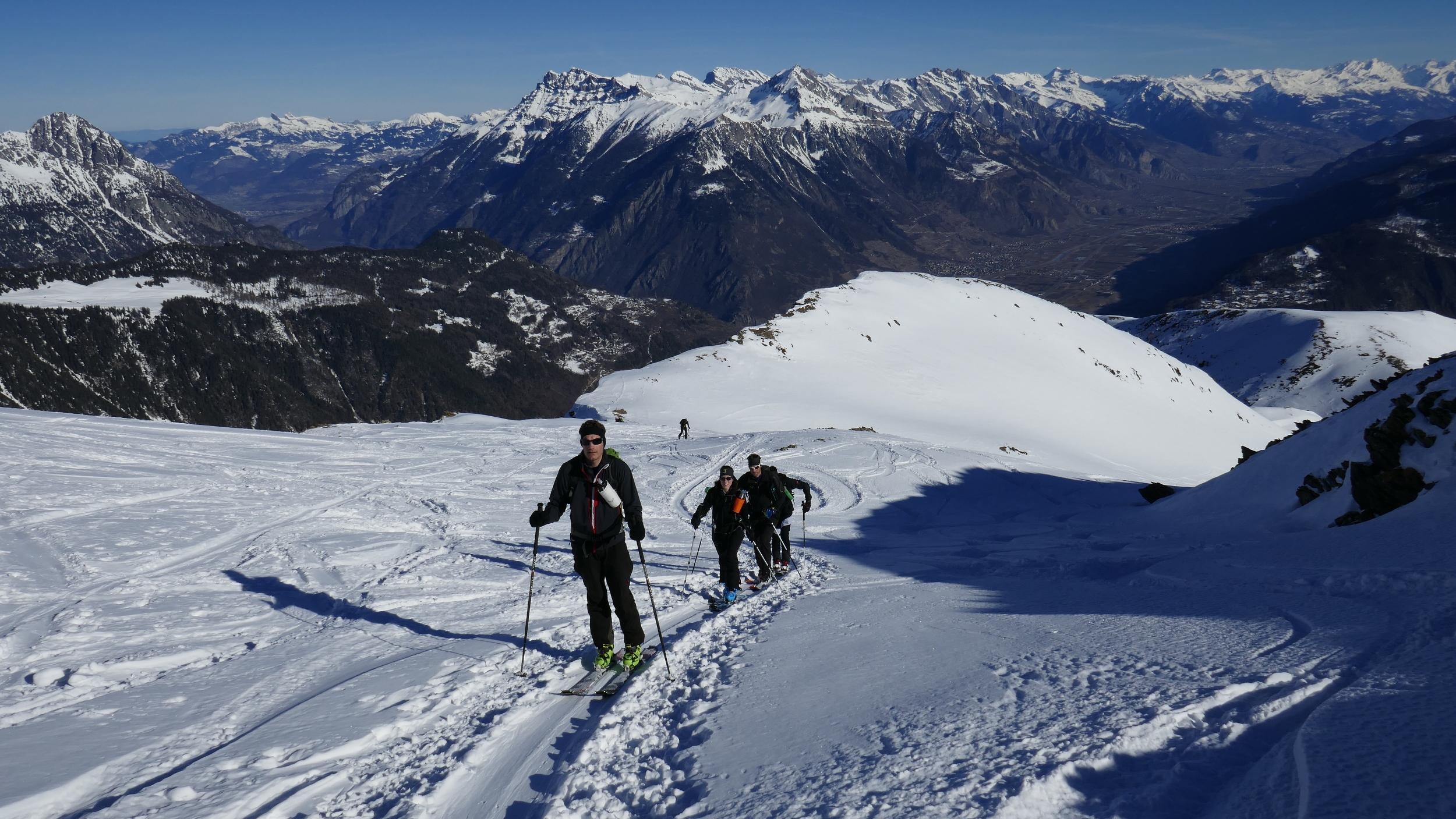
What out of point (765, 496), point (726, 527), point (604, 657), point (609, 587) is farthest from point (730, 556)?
point (604, 657)

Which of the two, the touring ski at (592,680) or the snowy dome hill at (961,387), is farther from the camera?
the snowy dome hill at (961,387)

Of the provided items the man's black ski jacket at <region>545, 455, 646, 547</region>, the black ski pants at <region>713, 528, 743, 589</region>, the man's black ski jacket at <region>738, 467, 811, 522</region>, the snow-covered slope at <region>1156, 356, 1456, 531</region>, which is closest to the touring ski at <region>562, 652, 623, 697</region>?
the man's black ski jacket at <region>545, 455, 646, 547</region>

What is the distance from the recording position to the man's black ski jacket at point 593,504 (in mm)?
7441

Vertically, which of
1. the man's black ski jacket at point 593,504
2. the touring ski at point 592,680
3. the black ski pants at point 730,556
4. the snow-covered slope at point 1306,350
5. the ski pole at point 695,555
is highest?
the snow-covered slope at point 1306,350

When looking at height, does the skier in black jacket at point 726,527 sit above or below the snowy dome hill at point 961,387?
below

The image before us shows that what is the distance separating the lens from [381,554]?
508 inches

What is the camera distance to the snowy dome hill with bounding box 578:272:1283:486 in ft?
139

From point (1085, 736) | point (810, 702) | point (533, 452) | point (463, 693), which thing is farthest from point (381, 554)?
point (533, 452)

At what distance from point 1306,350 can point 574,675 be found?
135301 mm

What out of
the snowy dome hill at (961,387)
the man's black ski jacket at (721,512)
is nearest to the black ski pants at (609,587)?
the man's black ski jacket at (721,512)

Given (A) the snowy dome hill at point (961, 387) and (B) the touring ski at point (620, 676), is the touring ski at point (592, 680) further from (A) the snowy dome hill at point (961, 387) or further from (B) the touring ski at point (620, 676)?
(A) the snowy dome hill at point (961, 387)

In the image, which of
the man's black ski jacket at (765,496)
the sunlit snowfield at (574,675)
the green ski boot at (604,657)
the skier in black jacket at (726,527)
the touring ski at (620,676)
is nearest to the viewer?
the sunlit snowfield at (574,675)

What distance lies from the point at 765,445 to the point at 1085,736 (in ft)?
83.2

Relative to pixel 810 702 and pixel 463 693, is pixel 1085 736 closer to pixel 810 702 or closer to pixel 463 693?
pixel 810 702
